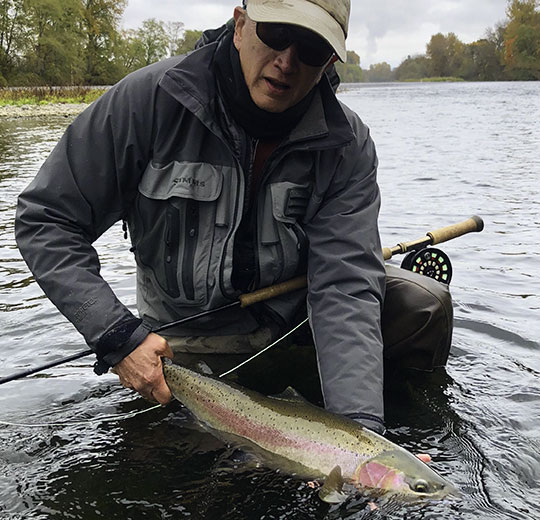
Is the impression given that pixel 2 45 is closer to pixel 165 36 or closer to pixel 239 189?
pixel 165 36

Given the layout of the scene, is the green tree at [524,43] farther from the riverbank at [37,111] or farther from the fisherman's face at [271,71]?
the fisherman's face at [271,71]

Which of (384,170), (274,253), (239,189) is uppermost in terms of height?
(239,189)

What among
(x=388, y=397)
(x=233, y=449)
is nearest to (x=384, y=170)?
(x=388, y=397)

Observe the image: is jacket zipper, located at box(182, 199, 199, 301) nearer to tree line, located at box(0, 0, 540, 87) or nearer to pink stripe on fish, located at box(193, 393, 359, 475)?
pink stripe on fish, located at box(193, 393, 359, 475)

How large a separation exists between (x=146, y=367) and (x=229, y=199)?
864 millimetres

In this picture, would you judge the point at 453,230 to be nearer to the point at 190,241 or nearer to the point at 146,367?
the point at 190,241

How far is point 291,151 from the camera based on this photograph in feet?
10.3

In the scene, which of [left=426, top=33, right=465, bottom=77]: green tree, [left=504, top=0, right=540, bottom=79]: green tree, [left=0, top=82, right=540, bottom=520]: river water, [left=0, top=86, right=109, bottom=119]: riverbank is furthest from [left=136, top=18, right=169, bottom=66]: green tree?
[left=0, top=82, right=540, bottom=520]: river water

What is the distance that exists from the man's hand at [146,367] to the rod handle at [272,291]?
600 mm

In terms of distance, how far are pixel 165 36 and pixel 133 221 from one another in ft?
239

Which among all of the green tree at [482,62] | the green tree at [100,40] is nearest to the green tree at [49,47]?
the green tree at [100,40]

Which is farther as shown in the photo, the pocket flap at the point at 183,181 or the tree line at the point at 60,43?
the tree line at the point at 60,43

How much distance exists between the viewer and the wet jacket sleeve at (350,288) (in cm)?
279

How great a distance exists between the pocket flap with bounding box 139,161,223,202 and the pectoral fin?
132 cm
